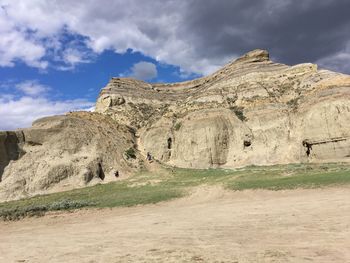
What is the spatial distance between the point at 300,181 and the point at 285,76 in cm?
3432

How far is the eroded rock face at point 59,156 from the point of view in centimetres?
3644

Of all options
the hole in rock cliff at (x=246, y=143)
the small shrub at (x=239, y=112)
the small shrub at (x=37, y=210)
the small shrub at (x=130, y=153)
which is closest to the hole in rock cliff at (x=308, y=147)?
the hole in rock cliff at (x=246, y=143)

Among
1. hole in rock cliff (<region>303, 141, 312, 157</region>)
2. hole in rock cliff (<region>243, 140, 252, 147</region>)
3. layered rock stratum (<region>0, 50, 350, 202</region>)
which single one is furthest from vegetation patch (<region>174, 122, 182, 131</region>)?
hole in rock cliff (<region>303, 141, 312, 157</region>)

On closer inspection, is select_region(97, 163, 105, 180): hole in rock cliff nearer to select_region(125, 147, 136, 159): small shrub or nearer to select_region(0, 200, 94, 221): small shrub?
select_region(125, 147, 136, 159): small shrub

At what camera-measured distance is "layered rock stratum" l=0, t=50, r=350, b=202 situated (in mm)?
38312

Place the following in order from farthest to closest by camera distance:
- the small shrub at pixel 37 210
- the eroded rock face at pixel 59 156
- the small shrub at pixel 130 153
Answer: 1. the small shrub at pixel 130 153
2. the eroded rock face at pixel 59 156
3. the small shrub at pixel 37 210

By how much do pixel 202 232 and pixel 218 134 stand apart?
32980mm

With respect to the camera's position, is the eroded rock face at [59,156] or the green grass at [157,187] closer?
the green grass at [157,187]

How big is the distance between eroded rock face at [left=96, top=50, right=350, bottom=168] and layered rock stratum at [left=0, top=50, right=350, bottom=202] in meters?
0.11

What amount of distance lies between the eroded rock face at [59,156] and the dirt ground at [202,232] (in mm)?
14123

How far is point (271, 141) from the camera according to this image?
146ft

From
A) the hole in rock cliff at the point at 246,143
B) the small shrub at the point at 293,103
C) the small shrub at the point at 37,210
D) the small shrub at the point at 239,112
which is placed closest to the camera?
the small shrub at the point at 37,210

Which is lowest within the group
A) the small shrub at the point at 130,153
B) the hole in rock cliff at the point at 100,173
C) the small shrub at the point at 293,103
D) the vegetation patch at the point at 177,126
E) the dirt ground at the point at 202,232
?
the dirt ground at the point at 202,232

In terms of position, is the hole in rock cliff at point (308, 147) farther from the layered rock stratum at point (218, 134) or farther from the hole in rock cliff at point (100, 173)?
the hole in rock cliff at point (100, 173)
